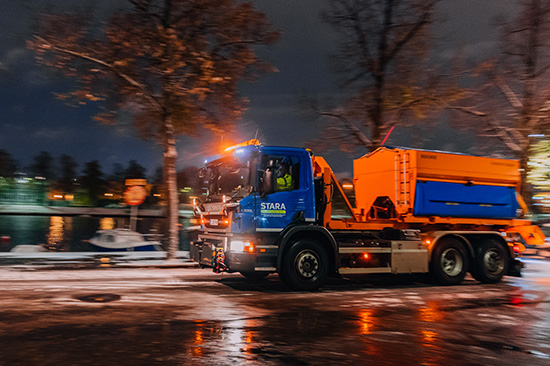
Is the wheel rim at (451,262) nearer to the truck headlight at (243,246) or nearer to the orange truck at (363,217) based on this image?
the orange truck at (363,217)

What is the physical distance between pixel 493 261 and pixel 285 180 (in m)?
6.48

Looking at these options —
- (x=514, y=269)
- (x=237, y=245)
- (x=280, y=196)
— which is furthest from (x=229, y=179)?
(x=514, y=269)

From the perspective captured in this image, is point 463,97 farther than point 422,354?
Yes

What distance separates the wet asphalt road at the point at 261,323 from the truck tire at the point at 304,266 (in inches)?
11.9

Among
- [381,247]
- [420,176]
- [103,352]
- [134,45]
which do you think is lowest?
[103,352]

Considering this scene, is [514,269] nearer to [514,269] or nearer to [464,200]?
[514,269]

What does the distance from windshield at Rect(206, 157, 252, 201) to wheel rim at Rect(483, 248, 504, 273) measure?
6910mm

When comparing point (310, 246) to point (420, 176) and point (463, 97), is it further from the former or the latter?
point (463, 97)

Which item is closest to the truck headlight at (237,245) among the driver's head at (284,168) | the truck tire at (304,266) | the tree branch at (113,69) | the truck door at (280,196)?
the truck door at (280,196)

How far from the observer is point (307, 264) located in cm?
1145

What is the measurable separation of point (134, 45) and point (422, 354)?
522 inches

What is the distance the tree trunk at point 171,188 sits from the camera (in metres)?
17.2

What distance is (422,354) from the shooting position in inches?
242

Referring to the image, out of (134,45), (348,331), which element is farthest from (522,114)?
(348,331)
